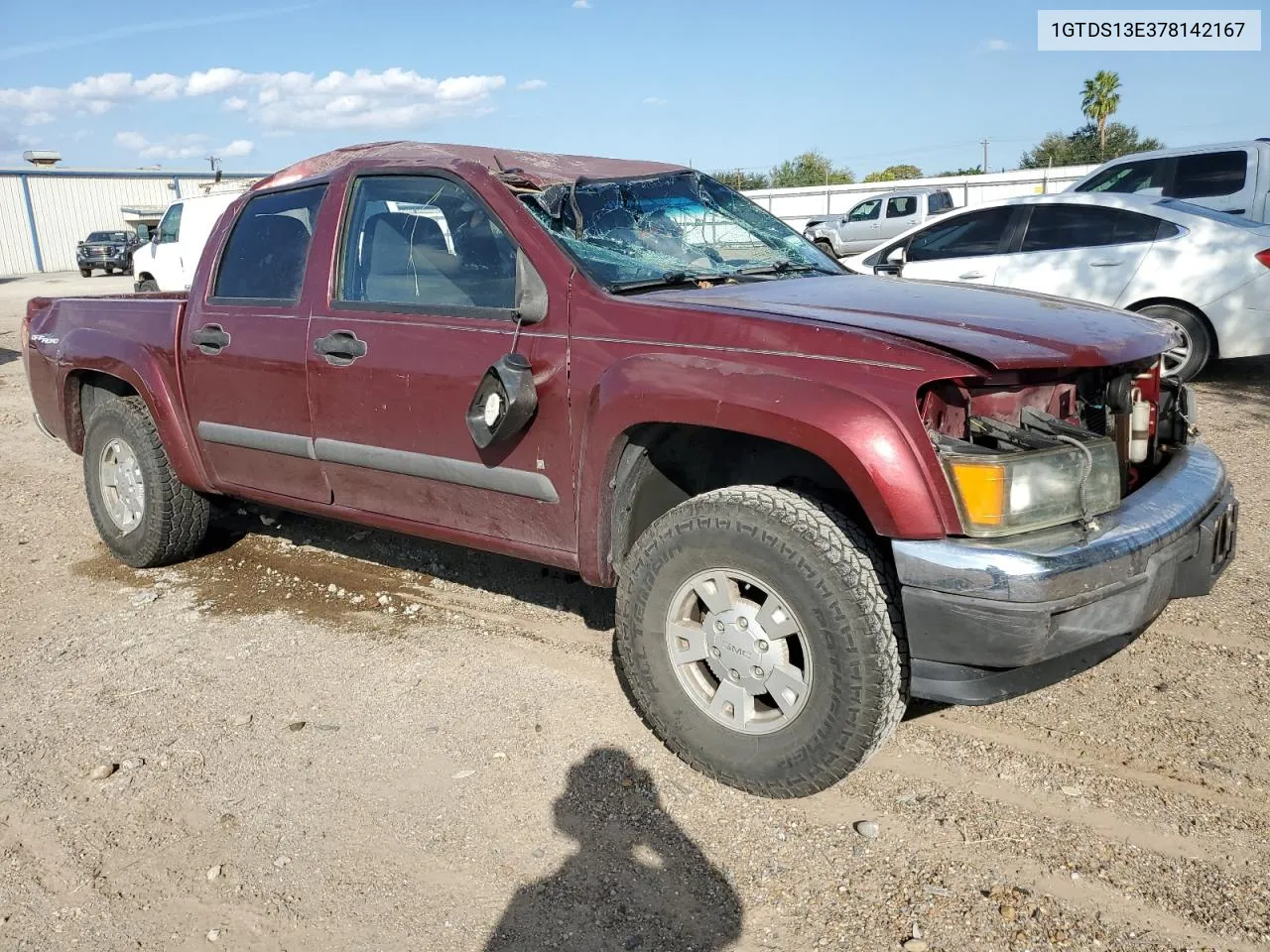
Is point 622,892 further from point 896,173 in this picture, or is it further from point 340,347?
point 896,173

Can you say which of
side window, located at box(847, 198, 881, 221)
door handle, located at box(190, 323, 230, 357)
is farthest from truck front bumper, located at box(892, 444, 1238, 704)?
side window, located at box(847, 198, 881, 221)

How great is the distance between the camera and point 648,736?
11.2 feet

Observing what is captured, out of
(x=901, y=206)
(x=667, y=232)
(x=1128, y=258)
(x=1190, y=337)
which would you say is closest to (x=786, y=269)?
(x=667, y=232)

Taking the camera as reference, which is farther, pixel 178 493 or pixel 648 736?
Result: pixel 178 493

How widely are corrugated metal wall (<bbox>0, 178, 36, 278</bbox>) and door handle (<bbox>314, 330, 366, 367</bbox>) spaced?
45.9 m

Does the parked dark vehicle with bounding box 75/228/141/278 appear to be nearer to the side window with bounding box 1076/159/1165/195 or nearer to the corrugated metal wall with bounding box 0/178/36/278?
the corrugated metal wall with bounding box 0/178/36/278

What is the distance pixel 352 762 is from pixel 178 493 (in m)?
2.29

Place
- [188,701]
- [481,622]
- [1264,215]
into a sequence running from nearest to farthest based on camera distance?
[188,701], [481,622], [1264,215]

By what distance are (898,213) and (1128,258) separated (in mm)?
16407

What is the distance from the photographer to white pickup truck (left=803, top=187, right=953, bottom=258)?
23.3 meters

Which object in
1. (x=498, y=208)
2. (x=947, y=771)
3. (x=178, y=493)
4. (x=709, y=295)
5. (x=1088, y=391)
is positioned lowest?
(x=947, y=771)

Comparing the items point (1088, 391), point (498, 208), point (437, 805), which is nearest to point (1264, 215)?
point (1088, 391)

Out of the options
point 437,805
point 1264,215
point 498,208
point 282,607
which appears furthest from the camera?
point 1264,215

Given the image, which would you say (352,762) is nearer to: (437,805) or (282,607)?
(437,805)
